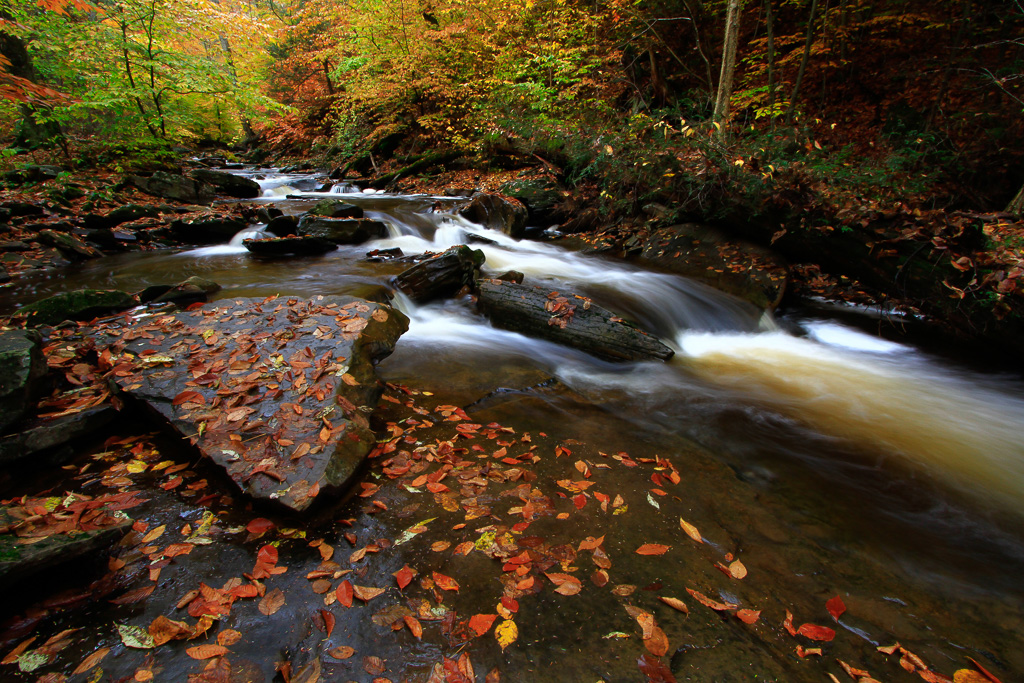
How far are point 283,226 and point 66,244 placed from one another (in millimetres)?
3543

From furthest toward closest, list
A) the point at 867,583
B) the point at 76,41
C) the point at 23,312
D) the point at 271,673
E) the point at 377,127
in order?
the point at 377,127, the point at 76,41, the point at 23,312, the point at 867,583, the point at 271,673

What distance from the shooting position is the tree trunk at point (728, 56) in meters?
8.91

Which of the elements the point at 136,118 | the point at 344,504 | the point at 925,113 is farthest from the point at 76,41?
the point at 925,113

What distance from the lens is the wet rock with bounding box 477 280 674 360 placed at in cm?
585

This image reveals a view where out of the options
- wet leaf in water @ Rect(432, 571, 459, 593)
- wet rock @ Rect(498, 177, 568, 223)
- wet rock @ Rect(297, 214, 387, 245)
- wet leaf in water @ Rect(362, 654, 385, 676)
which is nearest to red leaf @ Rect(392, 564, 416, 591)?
wet leaf in water @ Rect(432, 571, 459, 593)

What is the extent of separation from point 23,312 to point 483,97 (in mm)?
13753

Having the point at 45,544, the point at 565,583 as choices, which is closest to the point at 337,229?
the point at 45,544

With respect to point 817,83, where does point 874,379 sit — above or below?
below

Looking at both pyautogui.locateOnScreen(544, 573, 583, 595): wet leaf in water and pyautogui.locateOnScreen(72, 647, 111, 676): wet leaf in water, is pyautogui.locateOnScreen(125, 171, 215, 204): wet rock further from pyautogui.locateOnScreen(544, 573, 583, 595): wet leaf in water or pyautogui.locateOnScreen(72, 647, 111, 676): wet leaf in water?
pyautogui.locateOnScreen(544, 573, 583, 595): wet leaf in water

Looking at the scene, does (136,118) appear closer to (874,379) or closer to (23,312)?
(23,312)

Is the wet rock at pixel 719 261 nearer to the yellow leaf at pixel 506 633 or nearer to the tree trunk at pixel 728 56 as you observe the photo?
the tree trunk at pixel 728 56

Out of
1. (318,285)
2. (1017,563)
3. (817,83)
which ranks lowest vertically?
(1017,563)

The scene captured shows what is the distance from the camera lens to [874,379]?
5789 millimetres

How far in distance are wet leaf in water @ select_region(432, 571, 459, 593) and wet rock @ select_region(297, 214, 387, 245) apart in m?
8.26
